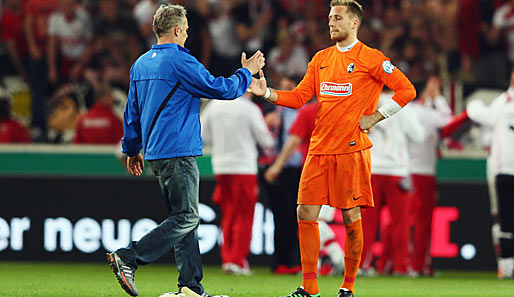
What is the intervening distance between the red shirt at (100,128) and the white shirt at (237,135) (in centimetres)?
216

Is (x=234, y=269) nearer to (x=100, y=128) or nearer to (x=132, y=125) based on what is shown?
(x=100, y=128)

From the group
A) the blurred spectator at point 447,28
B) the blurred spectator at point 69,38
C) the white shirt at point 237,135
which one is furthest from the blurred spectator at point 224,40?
the white shirt at point 237,135

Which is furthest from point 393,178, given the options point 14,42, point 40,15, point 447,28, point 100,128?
point 40,15

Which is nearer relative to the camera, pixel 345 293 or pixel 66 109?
pixel 345 293

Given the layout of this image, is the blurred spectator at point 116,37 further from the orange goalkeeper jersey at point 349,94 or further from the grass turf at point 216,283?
the orange goalkeeper jersey at point 349,94

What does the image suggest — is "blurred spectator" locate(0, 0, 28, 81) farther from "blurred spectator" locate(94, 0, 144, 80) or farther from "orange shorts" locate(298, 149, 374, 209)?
"orange shorts" locate(298, 149, 374, 209)

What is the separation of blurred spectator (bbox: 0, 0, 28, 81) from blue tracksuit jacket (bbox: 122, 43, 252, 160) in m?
8.95

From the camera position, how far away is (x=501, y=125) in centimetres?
1194

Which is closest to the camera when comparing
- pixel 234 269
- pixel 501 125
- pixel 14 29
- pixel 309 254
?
pixel 309 254

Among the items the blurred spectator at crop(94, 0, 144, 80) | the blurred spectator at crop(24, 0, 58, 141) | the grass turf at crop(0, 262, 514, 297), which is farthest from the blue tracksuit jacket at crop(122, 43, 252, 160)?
the blurred spectator at crop(94, 0, 144, 80)

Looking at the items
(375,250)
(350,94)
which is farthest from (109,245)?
(350,94)

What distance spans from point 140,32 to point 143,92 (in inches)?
352

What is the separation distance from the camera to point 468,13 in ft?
55.2

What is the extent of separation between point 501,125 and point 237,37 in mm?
6221
